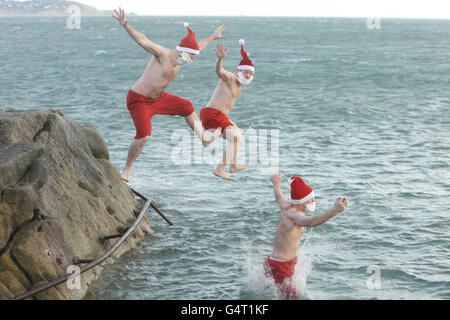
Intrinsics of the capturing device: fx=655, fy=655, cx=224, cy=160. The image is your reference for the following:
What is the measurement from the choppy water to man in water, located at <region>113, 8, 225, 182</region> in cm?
257

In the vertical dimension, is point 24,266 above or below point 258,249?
above

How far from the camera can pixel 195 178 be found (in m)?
19.7

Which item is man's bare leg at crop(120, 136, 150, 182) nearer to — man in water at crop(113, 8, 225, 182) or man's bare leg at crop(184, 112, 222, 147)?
man in water at crop(113, 8, 225, 182)

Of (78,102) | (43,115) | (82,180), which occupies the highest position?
(43,115)

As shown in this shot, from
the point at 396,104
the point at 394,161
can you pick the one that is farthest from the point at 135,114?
the point at 396,104

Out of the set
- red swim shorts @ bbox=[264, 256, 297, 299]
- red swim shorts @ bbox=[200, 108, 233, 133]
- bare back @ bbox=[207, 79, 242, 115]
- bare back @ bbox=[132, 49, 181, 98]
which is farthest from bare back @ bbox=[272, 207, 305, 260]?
bare back @ bbox=[132, 49, 181, 98]

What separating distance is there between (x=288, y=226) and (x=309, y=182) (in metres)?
9.61

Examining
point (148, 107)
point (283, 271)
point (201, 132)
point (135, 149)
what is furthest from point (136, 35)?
point (283, 271)

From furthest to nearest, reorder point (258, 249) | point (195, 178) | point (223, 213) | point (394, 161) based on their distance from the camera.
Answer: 1. point (394, 161)
2. point (195, 178)
3. point (223, 213)
4. point (258, 249)

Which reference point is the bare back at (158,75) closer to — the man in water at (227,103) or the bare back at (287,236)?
the man in water at (227,103)

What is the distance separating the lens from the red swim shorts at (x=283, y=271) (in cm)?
998

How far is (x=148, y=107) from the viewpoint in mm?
11727

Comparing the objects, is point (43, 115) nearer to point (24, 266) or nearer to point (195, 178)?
point (24, 266)

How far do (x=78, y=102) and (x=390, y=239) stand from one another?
25704mm
